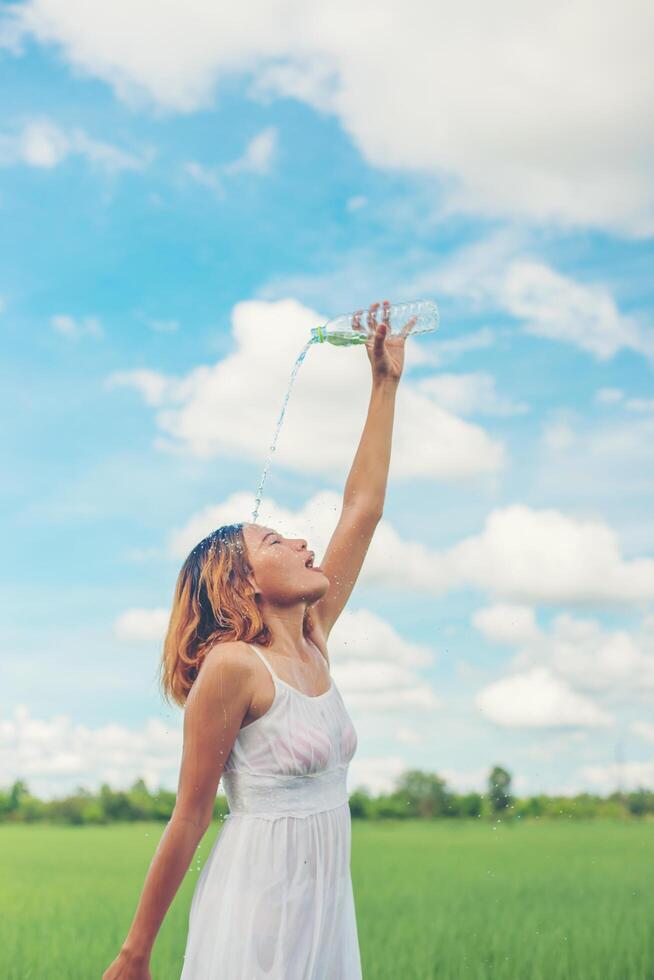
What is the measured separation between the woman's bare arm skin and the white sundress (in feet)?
0.25

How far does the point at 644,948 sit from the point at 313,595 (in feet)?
18.7

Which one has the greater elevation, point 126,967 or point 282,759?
point 282,759

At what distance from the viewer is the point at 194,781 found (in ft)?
9.71

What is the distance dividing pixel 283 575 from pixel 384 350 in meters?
1.17

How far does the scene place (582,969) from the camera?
7035 mm

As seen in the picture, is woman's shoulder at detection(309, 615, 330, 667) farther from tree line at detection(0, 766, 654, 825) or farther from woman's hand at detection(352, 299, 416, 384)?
tree line at detection(0, 766, 654, 825)

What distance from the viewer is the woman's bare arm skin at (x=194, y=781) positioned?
9.66ft

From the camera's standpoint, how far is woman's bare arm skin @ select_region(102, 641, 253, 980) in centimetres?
294

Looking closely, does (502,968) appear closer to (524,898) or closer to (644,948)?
(644,948)

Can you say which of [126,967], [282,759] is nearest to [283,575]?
[282,759]

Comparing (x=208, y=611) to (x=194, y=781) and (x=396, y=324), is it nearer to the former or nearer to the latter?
(x=194, y=781)

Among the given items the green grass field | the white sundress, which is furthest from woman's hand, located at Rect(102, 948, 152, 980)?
the green grass field

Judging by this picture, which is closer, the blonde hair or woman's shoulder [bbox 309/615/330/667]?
the blonde hair

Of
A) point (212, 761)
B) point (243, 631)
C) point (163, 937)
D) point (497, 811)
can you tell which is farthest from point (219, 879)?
point (497, 811)
